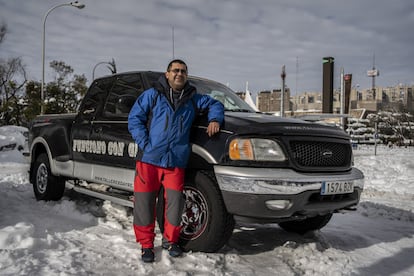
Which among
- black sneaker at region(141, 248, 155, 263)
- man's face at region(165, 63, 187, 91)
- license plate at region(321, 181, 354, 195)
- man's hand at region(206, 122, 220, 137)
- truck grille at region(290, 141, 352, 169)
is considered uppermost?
man's face at region(165, 63, 187, 91)

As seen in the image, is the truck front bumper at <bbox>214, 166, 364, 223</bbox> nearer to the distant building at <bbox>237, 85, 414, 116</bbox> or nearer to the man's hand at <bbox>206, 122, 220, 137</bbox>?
the man's hand at <bbox>206, 122, 220, 137</bbox>

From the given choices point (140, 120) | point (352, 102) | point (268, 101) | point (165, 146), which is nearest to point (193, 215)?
point (165, 146)

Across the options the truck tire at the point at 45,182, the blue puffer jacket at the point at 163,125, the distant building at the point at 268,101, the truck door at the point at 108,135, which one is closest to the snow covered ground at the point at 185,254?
the truck tire at the point at 45,182

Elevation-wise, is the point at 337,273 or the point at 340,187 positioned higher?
the point at 340,187

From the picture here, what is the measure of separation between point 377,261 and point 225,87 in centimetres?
273

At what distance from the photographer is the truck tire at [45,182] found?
5.57 m

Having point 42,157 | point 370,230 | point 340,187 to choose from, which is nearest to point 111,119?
point 42,157

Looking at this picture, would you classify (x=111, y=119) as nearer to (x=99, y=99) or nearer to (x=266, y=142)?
(x=99, y=99)

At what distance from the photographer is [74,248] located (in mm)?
3434

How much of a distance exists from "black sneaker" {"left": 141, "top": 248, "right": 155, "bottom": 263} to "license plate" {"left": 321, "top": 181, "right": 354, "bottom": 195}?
1567 mm

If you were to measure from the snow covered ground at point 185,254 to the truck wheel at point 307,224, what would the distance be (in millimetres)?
113

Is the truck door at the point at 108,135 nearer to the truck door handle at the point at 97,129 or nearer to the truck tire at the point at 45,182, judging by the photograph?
the truck door handle at the point at 97,129

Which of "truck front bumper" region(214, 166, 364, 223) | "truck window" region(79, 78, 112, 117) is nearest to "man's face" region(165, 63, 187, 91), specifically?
"truck front bumper" region(214, 166, 364, 223)

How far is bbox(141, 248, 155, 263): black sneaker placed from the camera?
322 cm
